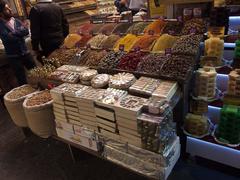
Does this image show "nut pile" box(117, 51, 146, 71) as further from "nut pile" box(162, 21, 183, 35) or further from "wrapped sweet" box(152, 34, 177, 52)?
"nut pile" box(162, 21, 183, 35)

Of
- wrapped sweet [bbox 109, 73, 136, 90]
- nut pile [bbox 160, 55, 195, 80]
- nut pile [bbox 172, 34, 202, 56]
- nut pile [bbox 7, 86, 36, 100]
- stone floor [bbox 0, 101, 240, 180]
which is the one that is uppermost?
nut pile [bbox 172, 34, 202, 56]

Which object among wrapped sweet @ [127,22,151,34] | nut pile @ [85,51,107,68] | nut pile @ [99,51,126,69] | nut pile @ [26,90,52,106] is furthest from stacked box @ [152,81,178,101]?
nut pile @ [26,90,52,106]

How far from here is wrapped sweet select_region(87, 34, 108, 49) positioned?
2.51m

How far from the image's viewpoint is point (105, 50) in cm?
237

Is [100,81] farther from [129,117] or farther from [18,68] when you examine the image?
[18,68]

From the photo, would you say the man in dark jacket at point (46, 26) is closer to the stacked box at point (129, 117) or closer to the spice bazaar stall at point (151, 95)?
the spice bazaar stall at point (151, 95)

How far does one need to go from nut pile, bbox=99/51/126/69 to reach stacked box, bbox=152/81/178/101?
0.53 m

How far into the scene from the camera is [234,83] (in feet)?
5.83

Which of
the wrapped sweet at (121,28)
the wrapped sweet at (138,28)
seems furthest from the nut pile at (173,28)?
the wrapped sweet at (121,28)

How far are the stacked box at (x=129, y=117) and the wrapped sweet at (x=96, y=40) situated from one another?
106 centimetres

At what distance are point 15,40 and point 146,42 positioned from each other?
7.01ft

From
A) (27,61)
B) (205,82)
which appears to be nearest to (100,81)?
(205,82)

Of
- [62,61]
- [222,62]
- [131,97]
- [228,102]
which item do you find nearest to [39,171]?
[62,61]

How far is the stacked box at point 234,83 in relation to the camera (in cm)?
175
